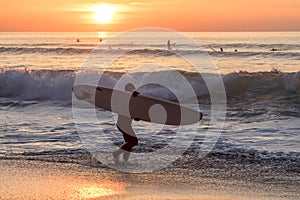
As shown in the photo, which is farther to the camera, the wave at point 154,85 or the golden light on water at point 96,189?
the wave at point 154,85

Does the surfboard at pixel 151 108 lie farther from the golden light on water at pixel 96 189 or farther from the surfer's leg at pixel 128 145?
the golden light on water at pixel 96 189

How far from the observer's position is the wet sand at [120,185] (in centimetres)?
701

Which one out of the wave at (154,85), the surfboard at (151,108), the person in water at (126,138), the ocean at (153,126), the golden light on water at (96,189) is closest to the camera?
the golden light on water at (96,189)

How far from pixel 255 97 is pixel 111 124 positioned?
804 centimetres

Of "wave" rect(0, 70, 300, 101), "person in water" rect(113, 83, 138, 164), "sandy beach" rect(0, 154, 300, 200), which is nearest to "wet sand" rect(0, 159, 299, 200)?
"sandy beach" rect(0, 154, 300, 200)

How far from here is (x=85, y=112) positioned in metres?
17.3

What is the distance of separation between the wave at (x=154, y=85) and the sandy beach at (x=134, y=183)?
12865 millimetres

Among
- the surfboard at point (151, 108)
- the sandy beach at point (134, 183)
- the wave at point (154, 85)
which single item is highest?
the surfboard at point (151, 108)

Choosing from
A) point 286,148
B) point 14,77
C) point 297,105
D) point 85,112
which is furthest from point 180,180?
point 14,77

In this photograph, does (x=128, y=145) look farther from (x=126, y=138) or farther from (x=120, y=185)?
(x=120, y=185)

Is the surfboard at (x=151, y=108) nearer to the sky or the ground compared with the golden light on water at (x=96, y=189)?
nearer to the sky

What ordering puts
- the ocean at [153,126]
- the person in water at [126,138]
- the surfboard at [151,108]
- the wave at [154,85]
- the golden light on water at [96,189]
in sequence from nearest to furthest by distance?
the golden light on water at [96,189] < the person in water at [126,138] < the surfboard at [151,108] < the ocean at [153,126] < the wave at [154,85]

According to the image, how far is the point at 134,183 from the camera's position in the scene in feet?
25.7

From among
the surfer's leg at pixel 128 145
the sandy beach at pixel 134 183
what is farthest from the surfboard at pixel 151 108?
the sandy beach at pixel 134 183
